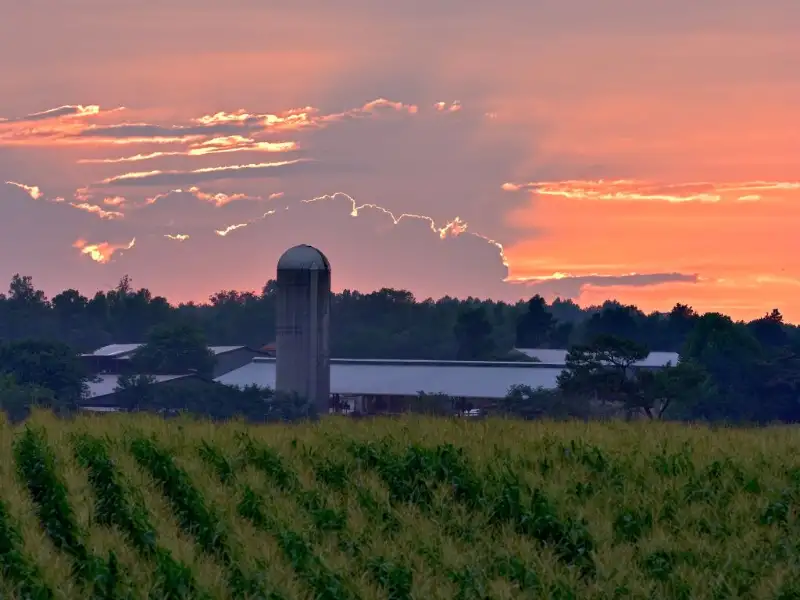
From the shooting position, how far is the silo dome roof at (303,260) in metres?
84.1

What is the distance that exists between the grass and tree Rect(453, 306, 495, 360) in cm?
11376

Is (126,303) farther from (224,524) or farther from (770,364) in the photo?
(224,524)

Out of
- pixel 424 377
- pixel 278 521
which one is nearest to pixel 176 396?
pixel 424 377

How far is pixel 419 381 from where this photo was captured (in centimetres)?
10862

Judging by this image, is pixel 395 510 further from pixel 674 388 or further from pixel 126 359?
pixel 126 359

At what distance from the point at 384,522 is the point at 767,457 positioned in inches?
324

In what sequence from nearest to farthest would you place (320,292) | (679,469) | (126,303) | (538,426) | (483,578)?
(483,578), (679,469), (538,426), (320,292), (126,303)

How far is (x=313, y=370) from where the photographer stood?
84.6m

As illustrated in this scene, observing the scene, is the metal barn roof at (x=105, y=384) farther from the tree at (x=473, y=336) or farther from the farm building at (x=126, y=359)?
the tree at (x=473, y=336)

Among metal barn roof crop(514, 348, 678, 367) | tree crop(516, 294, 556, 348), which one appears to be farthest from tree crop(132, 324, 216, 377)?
tree crop(516, 294, 556, 348)

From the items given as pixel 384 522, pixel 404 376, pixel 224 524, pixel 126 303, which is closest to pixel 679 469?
pixel 384 522

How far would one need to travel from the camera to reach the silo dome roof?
84062 mm

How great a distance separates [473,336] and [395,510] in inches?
4791

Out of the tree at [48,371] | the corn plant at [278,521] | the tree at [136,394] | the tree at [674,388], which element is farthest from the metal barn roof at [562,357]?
the corn plant at [278,521]
